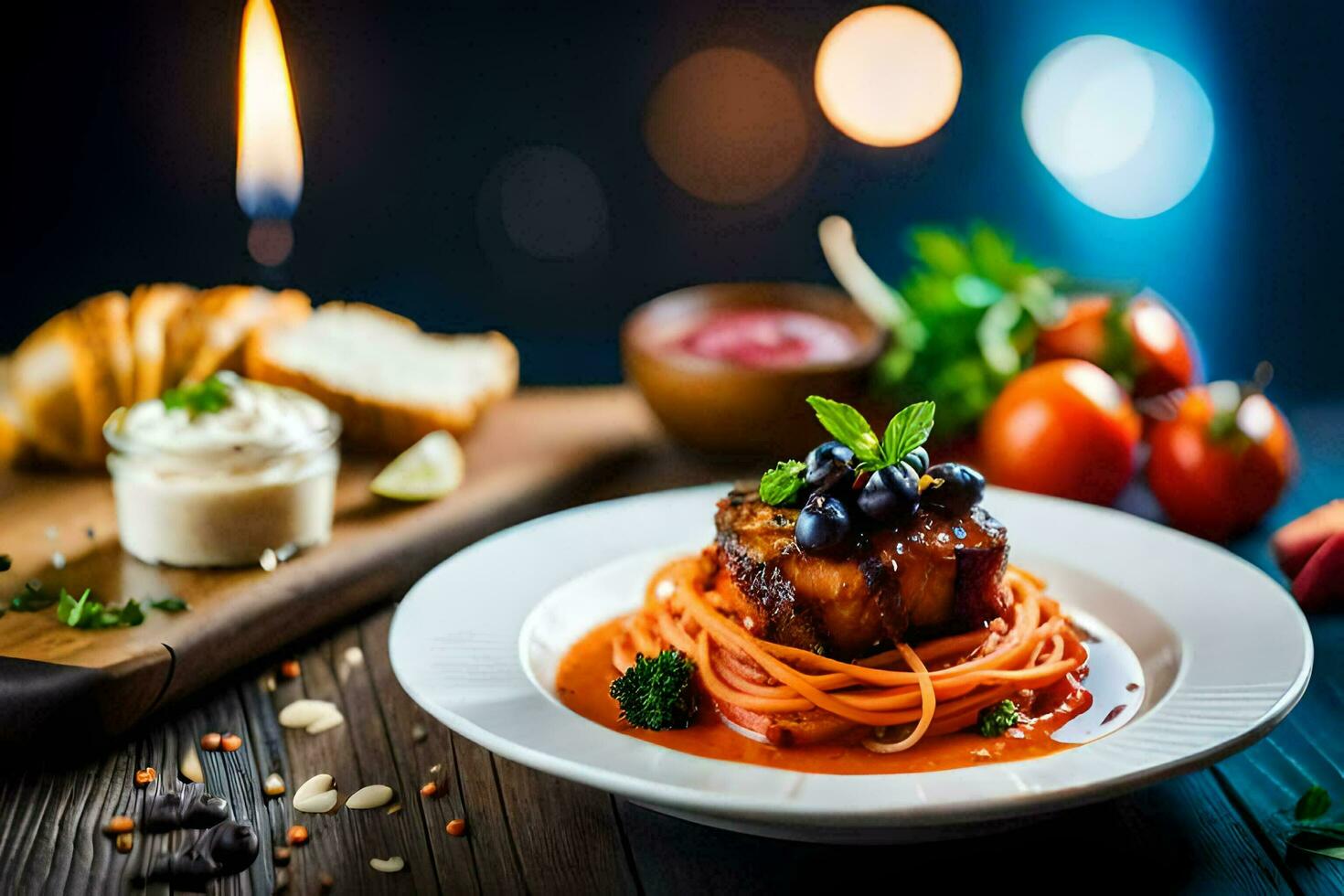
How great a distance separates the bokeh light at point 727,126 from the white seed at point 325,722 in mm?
5318

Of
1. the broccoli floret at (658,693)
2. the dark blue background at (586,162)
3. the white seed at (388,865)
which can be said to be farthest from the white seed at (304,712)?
the dark blue background at (586,162)

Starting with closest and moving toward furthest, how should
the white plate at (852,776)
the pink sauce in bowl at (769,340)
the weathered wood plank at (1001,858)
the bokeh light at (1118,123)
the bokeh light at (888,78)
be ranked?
the white plate at (852,776) → the weathered wood plank at (1001,858) → the pink sauce in bowl at (769,340) → the bokeh light at (888,78) → the bokeh light at (1118,123)

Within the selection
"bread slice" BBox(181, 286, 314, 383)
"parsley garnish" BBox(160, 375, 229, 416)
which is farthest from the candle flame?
"bread slice" BBox(181, 286, 314, 383)

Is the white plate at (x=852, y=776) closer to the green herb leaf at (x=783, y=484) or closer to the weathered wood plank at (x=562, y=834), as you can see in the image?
the weathered wood plank at (x=562, y=834)

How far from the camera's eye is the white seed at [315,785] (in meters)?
3.45

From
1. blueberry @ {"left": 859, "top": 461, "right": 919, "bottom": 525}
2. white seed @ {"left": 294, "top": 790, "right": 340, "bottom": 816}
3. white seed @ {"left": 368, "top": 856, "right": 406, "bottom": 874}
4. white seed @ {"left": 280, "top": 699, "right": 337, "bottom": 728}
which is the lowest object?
white seed @ {"left": 280, "top": 699, "right": 337, "bottom": 728}

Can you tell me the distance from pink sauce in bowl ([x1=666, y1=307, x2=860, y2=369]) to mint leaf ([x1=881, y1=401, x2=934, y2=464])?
2.36m

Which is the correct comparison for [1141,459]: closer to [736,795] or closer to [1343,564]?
[1343,564]

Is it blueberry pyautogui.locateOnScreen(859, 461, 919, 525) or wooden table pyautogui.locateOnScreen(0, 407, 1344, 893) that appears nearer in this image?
wooden table pyautogui.locateOnScreen(0, 407, 1344, 893)

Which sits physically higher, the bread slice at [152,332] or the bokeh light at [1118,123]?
the bokeh light at [1118,123]

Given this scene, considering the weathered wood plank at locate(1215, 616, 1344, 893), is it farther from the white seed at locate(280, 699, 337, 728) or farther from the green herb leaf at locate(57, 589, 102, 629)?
the green herb leaf at locate(57, 589, 102, 629)

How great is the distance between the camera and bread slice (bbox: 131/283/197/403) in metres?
5.80

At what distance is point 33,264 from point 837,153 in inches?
194

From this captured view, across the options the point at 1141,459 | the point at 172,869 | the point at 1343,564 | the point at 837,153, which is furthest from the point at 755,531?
the point at 837,153
